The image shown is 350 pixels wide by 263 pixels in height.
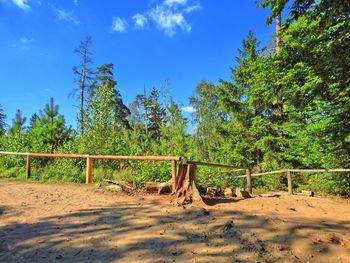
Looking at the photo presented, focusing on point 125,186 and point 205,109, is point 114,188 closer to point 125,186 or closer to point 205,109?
point 125,186

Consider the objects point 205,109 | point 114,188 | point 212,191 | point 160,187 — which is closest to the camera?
point 160,187

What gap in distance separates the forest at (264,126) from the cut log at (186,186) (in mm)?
2044

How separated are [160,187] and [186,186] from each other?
0.99m

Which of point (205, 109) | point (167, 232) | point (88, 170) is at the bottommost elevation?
point (167, 232)

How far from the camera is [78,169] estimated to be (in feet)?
35.3

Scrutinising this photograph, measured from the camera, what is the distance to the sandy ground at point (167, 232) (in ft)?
11.6

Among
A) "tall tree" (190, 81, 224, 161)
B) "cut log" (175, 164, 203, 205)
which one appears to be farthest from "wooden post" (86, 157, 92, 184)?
"tall tree" (190, 81, 224, 161)

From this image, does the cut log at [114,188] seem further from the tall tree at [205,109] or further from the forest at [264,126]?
the tall tree at [205,109]

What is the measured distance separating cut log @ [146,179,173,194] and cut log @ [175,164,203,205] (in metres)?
0.40

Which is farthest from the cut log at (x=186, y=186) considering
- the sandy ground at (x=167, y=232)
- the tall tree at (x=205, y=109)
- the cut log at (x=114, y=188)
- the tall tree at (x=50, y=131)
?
the tall tree at (x=205, y=109)

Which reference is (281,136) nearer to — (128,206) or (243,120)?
(243,120)

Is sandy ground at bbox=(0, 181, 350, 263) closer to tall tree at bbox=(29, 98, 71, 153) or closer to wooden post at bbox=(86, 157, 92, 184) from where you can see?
wooden post at bbox=(86, 157, 92, 184)

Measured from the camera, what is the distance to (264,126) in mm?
16062

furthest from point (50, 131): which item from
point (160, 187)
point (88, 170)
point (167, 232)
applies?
point (167, 232)
